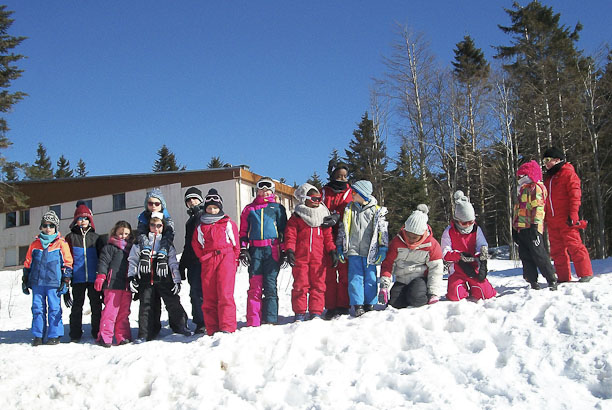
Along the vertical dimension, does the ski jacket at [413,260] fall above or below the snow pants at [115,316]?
above

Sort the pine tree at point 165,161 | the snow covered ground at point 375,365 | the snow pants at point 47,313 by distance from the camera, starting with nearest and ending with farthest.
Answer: the snow covered ground at point 375,365, the snow pants at point 47,313, the pine tree at point 165,161

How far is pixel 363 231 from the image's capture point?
650 centimetres

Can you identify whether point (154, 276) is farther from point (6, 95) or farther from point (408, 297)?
point (6, 95)

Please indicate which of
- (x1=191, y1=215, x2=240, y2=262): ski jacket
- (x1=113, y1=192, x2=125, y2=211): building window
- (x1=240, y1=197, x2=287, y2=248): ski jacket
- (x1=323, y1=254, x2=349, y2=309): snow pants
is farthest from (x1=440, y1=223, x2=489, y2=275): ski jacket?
(x1=113, y1=192, x2=125, y2=211): building window

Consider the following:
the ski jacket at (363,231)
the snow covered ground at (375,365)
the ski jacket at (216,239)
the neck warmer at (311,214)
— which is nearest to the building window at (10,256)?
the snow covered ground at (375,365)

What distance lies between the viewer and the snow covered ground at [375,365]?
404 cm

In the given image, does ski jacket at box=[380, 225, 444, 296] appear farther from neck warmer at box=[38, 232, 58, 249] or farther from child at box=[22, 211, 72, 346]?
neck warmer at box=[38, 232, 58, 249]

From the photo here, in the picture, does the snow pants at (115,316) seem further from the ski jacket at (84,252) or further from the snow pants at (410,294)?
the snow pants at (410,294)

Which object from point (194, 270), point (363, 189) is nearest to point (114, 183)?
point (194, 270)

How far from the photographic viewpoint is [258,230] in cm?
668

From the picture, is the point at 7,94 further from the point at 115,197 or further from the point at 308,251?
the point at 308,251

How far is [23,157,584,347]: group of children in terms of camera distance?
6367mm

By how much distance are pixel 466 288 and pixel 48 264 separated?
234 inches

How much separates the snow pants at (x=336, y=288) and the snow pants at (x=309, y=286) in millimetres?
254
